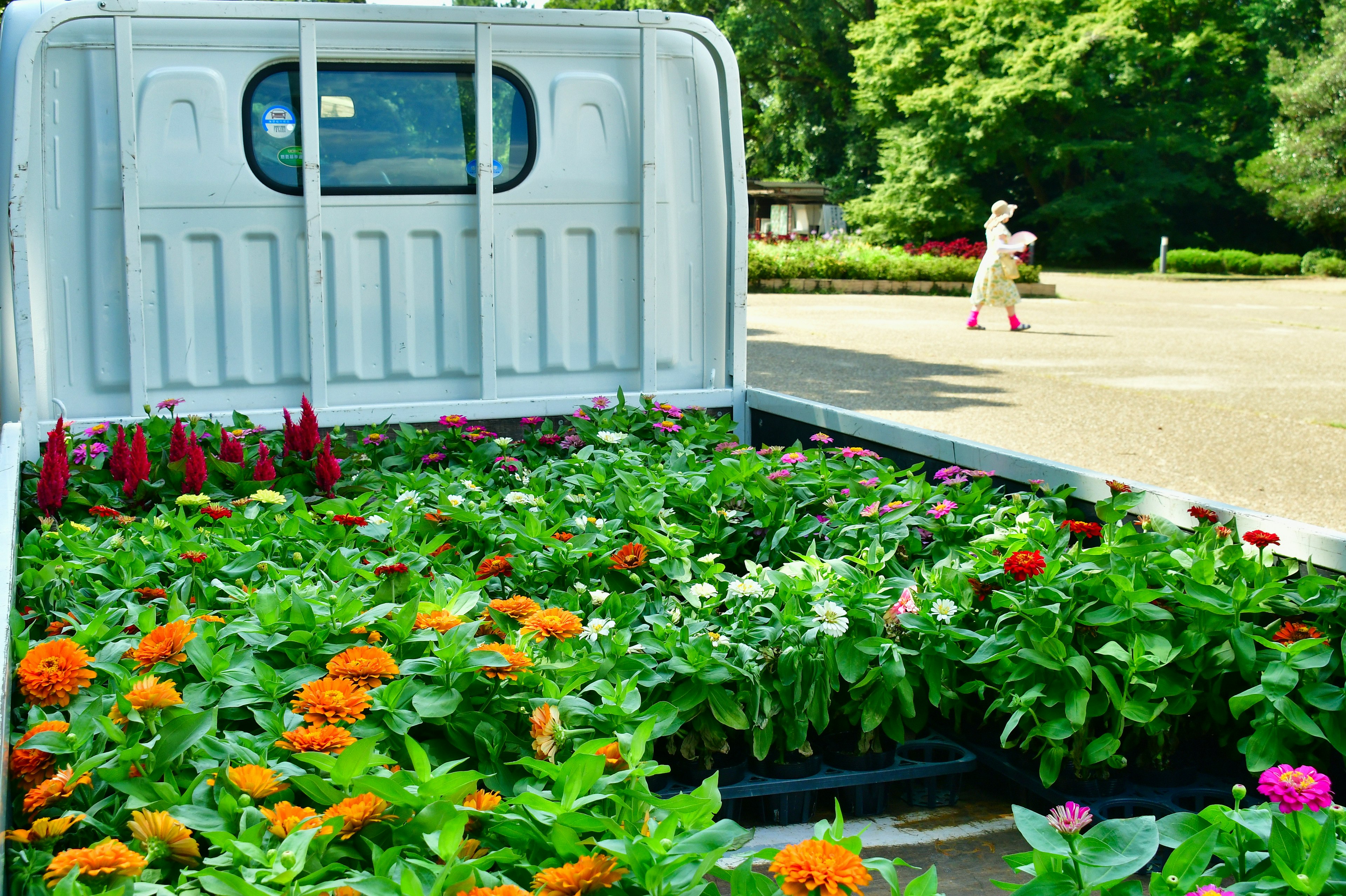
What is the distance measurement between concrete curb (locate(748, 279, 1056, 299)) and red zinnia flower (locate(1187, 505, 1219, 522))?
73.2 feet

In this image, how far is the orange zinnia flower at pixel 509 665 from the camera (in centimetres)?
197

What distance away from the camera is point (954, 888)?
6.88ft

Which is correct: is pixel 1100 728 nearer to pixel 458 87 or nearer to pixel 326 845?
pixel 326 845

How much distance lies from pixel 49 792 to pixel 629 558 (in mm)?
1433

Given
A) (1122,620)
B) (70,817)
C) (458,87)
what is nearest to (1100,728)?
(1122,620)

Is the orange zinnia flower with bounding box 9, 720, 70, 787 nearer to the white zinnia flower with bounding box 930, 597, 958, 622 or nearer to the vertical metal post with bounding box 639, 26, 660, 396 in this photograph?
the white zinnia flower with bounding box 930, 597, 958, 622

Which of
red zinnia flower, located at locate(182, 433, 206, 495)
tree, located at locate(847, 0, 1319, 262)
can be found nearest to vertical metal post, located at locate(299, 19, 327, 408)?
red zinnia flower, located at locate(182, 433, 206, 495)

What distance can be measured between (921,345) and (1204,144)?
3081 centimetres

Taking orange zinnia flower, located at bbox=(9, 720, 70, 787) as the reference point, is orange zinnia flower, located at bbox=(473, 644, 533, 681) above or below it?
above

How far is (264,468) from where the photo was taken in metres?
3.41

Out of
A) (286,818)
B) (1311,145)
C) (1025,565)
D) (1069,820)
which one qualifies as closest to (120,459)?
(286,818)

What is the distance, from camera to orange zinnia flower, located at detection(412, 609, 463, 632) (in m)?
2.10

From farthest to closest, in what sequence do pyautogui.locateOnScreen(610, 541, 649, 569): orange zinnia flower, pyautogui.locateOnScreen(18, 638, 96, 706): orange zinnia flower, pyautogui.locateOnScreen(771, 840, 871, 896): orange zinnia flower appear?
pyautogui.locateOnScreen(610, 541, 649, 569): orange zinnia flower → pyautogui.locateOnScreen(18, 638, 96, 706): orange zinnia flower → pyautogui.locateOnScreen(771, 840, 871, 896): orange zinnia flower

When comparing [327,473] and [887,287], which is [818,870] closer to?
[327,473]
